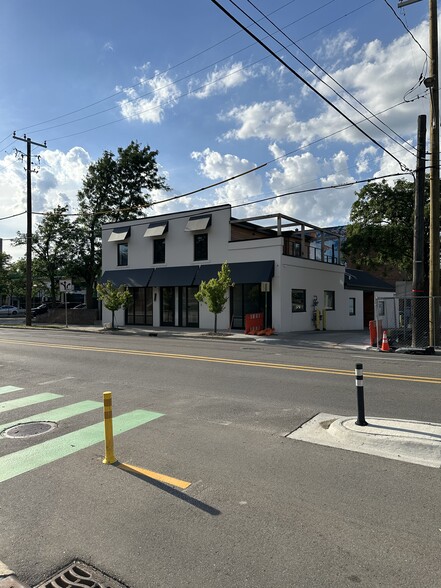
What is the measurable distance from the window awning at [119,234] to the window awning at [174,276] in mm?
3764

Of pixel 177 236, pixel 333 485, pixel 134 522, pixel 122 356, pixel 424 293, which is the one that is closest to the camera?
pixel 134 522

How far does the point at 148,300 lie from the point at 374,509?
83.5ft

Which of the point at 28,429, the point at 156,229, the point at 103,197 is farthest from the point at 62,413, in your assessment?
the point at 103,197

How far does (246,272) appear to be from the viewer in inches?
900

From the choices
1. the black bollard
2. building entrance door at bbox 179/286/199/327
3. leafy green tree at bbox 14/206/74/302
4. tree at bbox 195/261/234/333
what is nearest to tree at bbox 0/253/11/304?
leafy green tree at bbox 14/206/74/302

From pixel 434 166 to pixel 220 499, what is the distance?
16.4 meters

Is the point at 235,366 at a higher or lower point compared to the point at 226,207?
lower

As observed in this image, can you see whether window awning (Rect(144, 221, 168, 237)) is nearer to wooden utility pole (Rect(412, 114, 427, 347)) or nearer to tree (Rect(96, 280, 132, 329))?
tree (Rect(96, 280, 132, 329))

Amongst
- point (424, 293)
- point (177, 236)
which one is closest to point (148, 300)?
point (177, 236)

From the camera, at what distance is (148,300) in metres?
28.1

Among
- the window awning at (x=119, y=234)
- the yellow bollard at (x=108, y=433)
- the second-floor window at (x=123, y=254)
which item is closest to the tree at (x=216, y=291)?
the window awning at (x=119, y=234)

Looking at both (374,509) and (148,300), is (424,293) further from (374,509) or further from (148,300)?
(148,300)

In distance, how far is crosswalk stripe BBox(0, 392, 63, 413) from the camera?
710cm

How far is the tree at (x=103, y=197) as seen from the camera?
39.5 meters
